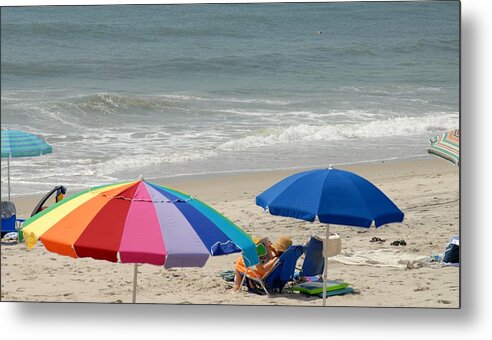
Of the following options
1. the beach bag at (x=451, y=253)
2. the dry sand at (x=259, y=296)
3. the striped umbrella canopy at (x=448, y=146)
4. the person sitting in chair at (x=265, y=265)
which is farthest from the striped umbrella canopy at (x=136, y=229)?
the beach bag at (x=451, y=253)

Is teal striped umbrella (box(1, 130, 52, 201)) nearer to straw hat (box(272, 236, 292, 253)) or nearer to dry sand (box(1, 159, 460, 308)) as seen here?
dry sand (box(1, 159, 460, 308))

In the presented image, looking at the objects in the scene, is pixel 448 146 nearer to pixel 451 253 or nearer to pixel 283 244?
pixel 451 253

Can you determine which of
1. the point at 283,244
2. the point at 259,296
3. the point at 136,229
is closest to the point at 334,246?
the point at 283,244

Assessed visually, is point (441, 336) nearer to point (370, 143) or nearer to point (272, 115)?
point (370, 143)

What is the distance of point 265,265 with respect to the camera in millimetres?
8805

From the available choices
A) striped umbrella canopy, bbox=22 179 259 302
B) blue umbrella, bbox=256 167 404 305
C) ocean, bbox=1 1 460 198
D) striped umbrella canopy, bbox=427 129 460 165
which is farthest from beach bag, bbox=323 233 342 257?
ocean, bbox=1 1 460 198

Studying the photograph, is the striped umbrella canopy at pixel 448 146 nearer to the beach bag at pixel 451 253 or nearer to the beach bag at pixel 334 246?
the beach bag at pixel 451 253

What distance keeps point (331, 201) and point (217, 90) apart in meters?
8.00

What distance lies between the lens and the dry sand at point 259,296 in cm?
843

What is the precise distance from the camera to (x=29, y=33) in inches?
423

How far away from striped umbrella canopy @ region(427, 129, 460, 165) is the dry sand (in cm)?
92

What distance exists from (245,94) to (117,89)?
5.75ft

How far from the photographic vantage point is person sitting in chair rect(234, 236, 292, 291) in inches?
345

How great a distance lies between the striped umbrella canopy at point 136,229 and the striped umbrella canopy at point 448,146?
2094 mm
